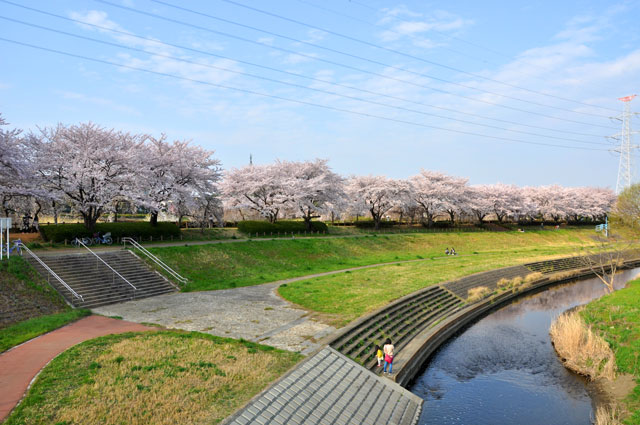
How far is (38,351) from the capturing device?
14.7 m

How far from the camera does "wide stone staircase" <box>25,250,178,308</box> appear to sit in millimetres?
22969

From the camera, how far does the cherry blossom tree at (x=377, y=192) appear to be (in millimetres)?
67375

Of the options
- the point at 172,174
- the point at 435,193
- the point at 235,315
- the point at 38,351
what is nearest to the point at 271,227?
the point at 172,174

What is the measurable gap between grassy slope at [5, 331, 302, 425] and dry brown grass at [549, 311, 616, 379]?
43.6 feet

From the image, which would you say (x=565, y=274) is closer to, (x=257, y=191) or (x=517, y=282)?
(x=517, y=282)

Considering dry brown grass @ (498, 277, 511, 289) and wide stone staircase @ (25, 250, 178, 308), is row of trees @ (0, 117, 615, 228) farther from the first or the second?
dry brown grass @ (498, 277, 511, 289)

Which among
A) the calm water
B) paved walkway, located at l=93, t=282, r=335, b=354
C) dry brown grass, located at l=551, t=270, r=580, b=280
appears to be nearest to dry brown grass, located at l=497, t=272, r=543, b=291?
dry brown grass, located at l=551, t=270, r=580, b=280

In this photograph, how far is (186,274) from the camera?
30812 mm

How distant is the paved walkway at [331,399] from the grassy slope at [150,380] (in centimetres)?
56

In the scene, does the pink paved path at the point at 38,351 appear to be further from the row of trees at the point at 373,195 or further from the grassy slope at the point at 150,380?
the row of trees at the point at 373,195

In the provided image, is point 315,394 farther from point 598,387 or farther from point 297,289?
point 297,289

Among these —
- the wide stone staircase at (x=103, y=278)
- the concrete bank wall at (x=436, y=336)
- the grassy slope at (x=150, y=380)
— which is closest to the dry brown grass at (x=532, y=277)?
the concrete bank wall at (x=436, y=336)

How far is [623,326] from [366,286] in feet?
50.0

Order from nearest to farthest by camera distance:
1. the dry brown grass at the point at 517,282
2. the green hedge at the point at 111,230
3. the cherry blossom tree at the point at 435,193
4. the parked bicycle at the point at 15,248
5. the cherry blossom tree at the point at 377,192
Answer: the parked bicycle at the point at 15,248, the green hedge at the point at 111,230, the dry brown grass at the point at 517,282, the cherry blossom tree at the point at 377,192, the cherry blossom tree at the point at 435,193
